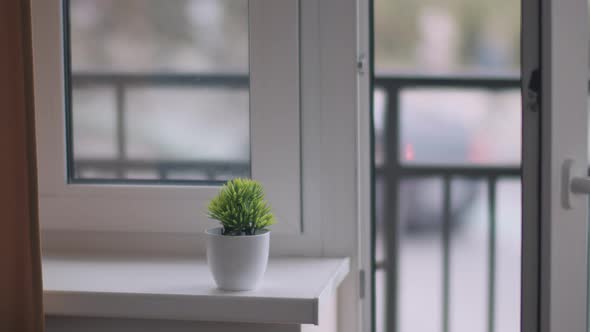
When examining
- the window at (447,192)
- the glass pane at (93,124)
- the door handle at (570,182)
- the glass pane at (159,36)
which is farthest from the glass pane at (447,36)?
the glass pane at (93,124)

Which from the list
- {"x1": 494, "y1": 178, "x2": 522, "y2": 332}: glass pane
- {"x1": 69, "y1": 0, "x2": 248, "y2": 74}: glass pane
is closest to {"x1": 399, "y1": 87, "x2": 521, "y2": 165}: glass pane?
{"x1": 494, "y1": 178, "x2": 522, "y2": 332}: glass pane

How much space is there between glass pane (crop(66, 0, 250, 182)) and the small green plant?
0.36m

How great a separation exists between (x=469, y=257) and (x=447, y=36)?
86 cm

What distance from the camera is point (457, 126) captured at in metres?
2.40

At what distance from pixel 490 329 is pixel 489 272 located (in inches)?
8.1

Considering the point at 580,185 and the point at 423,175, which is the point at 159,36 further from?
the point at 423,175

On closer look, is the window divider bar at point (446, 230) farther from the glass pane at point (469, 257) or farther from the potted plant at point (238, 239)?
the potted plant at point (238, 239)

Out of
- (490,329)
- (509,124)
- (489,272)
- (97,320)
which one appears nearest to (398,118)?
(509,124)

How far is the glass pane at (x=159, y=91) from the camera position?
1463 millimetres

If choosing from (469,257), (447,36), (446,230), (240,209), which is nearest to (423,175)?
(446,230)

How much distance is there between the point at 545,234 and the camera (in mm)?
1298

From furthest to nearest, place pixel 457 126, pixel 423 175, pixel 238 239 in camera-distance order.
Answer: pixel 423 175
pixel 457 126
pixel 238 239

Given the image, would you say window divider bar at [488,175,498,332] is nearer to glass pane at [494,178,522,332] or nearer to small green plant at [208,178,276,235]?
glass pane at [494,178,522,332]

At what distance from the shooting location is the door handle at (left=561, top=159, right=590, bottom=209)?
128 cm
